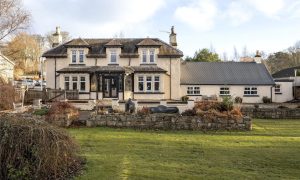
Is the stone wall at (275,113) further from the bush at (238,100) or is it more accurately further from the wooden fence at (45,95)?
the wooden fence at (45,95)

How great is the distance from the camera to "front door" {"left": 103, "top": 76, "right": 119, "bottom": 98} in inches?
1478

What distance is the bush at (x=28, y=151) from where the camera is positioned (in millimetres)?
8578

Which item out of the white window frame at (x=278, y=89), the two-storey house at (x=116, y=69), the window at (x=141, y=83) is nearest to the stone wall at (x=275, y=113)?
the two-storey house at (x=116, y=69)

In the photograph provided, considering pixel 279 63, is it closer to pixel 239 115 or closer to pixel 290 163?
pixel 239 115

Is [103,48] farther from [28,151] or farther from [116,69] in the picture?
[28,151]

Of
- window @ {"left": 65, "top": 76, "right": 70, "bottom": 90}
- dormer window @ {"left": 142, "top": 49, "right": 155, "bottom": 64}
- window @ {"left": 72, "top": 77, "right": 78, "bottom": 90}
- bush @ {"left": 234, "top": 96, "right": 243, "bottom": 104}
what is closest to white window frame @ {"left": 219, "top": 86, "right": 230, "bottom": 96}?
bush @ {"left": 234, "top": 96, "right": 243, "bottom": 104}

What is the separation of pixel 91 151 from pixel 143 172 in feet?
12.0

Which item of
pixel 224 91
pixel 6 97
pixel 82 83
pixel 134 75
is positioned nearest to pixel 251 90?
pixel 224 91

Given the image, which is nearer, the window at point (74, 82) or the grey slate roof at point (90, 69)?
the grey slate roof at point (90, 69)

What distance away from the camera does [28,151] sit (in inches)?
342

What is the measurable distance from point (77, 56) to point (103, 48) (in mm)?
3133

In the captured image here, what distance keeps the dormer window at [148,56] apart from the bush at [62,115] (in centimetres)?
1798

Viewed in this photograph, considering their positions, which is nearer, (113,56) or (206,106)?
(206,106)

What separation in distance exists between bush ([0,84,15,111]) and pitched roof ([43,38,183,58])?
13324mm
